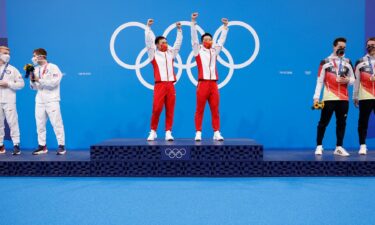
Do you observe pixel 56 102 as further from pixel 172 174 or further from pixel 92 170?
pixel 172 174

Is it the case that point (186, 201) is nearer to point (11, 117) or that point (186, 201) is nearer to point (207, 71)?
point (207, 71)

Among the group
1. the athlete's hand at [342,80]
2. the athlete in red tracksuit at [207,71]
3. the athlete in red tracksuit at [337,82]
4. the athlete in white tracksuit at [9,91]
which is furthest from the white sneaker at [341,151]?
the athlete in white tracksuit at [9,91]

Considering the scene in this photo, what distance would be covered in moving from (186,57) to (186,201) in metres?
3.77

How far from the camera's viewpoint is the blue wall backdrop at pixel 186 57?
6559 mm

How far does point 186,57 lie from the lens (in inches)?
261

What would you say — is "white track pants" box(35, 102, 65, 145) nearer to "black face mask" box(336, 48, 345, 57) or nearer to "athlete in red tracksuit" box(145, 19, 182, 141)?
"athlete in red tracksuit" box(145, 19, 182, 141)

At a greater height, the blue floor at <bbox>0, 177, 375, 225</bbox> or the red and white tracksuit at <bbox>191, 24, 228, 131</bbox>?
the red and white tracksuit at <bbox>191, 24, 228, 131</bbox>

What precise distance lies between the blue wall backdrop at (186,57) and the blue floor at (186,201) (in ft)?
7.81

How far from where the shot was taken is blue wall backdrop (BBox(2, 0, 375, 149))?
21.5 feet

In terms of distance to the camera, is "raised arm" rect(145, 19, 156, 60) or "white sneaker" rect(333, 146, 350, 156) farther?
"white sneaker" rect(333, 146, 350, 156)

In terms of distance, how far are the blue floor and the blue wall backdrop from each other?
93.7 inches

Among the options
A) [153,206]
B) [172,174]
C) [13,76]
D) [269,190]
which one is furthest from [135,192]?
[13,76]

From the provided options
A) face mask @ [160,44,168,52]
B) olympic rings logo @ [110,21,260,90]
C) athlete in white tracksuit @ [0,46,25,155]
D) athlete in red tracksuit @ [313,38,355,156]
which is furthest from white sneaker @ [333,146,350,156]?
athlete in white tracksuit @ [0,46,25,155]

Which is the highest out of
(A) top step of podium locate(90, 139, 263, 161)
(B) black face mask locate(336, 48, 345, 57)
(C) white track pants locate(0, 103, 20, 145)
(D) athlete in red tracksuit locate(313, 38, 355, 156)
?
(B) black face mask locate(336, 48, 345, 57)
